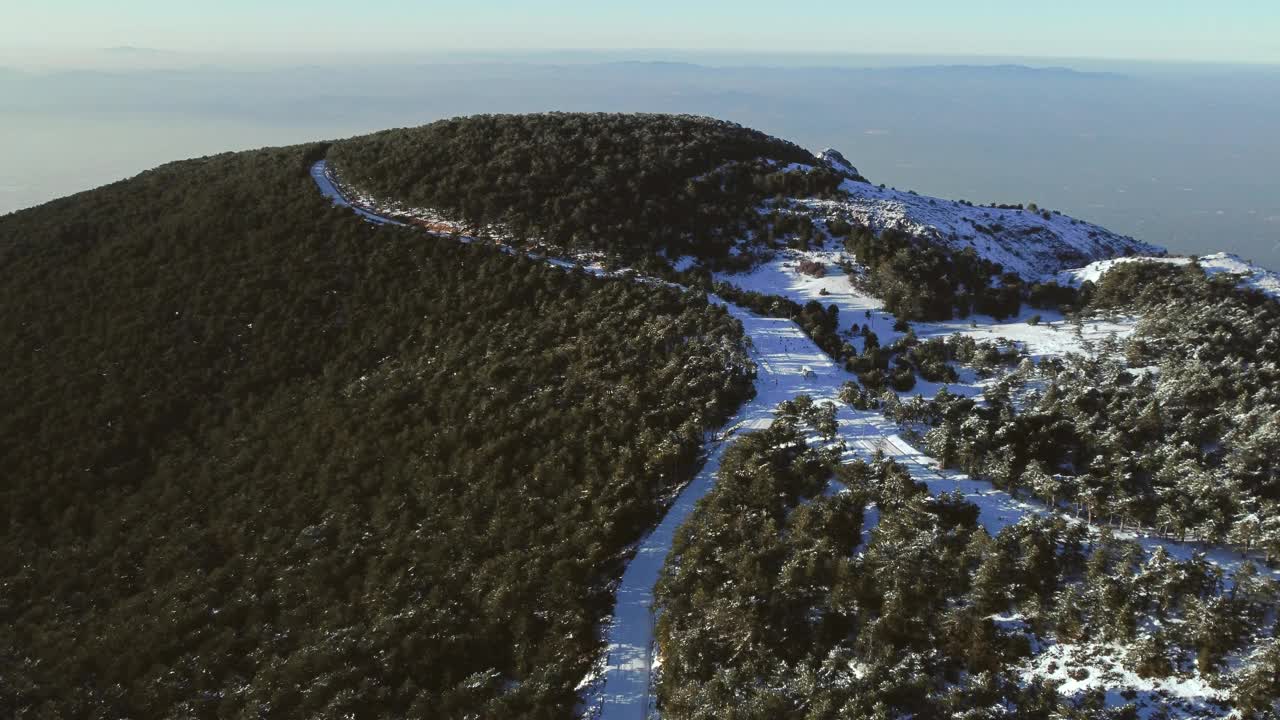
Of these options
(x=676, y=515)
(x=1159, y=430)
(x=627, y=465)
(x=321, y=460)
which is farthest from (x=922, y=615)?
(x=321, y=460)

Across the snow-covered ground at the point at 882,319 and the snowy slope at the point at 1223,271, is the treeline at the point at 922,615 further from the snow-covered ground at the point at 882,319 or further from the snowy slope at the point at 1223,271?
the snowy slope at the point at 1223,271

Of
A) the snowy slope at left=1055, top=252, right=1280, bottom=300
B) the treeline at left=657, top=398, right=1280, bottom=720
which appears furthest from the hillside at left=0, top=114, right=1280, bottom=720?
the snowy slope at left=1055, top=252, right=1280, bottom=300

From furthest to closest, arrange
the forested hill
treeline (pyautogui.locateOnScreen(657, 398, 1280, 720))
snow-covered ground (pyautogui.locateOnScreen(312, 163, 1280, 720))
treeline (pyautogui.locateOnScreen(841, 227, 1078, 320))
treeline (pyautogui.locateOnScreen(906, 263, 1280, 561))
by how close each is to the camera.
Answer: treeline (pyautogui.locateOnScreen(841, 227, 1078, 320)), the forested hill, treeline (pyautogui.locateOnScreen(906, 263, 1280, 561)), snow-covered ground (pyautogui.locateOnScreen(312, 163, 1280, 720)), treeline (pyautogui.locateOnScreen(657, 398, 1280, 720))

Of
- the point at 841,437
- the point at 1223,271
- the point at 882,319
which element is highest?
the point at 1223,271

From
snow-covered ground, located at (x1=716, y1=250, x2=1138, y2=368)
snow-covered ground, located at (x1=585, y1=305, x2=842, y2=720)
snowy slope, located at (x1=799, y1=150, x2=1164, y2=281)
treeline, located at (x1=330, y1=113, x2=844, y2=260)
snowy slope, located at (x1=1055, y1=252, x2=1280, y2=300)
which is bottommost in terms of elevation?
snow-covered ground, located at (x1=585, y1=305, x2=842, y2=720)

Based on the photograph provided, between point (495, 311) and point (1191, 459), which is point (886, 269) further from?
point (495, 311)

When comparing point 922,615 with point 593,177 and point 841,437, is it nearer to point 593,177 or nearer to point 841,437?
point 841,437

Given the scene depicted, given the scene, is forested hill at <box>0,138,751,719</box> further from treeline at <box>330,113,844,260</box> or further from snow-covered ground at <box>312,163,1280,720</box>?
treeline at <box>330,113,844,260</box>
